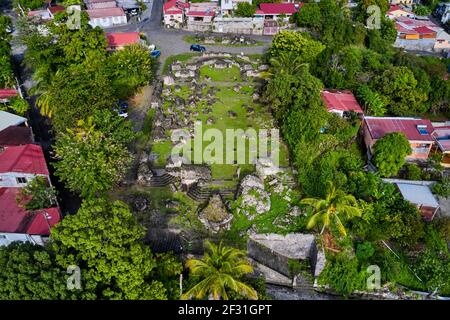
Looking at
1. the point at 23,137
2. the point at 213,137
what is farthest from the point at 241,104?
the point at 23,137

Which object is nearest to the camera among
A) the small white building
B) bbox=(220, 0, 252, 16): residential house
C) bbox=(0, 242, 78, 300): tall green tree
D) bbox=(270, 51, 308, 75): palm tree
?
bbox=(0, 242, 78, 300): tall green tree

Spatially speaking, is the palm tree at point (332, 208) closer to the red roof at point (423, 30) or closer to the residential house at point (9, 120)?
the residential house at point (9, 120)

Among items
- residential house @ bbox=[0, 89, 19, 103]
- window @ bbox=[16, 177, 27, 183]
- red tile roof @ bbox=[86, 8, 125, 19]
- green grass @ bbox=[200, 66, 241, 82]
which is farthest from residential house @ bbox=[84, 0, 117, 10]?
window @ bbox=[16, 177, 27, 183]

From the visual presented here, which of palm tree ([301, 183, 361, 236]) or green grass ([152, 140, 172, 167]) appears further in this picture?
green grass ([152, 140, 172, 167])

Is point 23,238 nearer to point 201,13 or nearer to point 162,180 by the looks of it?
point 162,180

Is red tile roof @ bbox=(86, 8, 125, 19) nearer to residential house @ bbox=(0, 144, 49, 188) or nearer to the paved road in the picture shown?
the paved road
